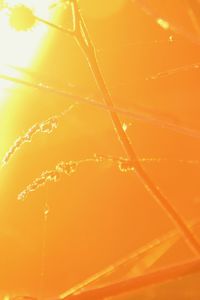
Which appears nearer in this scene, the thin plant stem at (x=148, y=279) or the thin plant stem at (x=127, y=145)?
the thin plant stem at (x=148, y=279)

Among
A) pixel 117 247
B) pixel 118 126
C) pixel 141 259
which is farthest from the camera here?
pixel 117 247

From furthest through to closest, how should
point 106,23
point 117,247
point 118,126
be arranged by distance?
point 117,247, point 106,23, point 118,126

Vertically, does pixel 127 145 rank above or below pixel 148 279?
above

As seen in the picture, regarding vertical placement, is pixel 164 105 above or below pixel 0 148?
below

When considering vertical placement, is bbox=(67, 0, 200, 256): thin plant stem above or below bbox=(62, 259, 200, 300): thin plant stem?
above

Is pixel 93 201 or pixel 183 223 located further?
pixel 93 201

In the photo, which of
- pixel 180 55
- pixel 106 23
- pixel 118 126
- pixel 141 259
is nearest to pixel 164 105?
pixel 180 55

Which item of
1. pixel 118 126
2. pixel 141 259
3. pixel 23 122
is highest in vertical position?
pixel 23 122

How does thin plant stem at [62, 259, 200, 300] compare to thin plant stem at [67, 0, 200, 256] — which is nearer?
thin plant stem at [62, 259, 200, 300]

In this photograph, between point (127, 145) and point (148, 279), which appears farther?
point (127, 145)

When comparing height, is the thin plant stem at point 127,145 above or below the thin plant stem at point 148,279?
above

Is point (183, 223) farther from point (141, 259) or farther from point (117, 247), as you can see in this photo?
point (117, 247)
